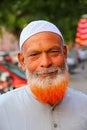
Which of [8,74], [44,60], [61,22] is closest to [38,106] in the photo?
[44,60]

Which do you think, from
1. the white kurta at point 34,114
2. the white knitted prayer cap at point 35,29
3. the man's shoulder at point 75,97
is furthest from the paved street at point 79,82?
the white knitted prayer cap at point 35,29

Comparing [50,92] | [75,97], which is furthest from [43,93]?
[75,97]

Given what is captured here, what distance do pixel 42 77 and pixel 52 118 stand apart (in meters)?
0.22

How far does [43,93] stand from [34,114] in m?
0.14

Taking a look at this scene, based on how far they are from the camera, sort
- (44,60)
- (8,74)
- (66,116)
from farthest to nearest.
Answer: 1. (8,74)
2. (66,116)
3. (44,60)

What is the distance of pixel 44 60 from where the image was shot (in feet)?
8.16

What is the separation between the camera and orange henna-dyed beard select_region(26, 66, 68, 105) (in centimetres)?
254

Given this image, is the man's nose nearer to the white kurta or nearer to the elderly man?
the elderly man

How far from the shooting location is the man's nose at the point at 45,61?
2.48 metres

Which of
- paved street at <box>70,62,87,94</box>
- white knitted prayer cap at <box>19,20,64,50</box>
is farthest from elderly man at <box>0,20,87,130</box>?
paved street at <box>70,62,87,94</box>

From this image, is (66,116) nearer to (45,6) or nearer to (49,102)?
(49,102)

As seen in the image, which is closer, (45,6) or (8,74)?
(8,74)

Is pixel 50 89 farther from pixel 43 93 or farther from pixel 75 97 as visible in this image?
pixel 75 97

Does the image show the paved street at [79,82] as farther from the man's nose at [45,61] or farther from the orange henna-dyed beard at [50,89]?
the man's nose at [45,61]
